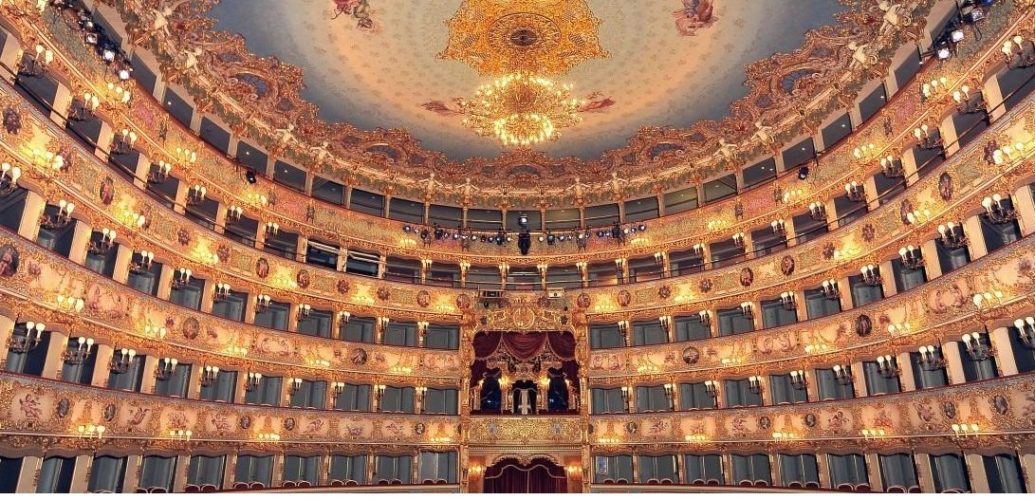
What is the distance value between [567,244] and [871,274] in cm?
1378

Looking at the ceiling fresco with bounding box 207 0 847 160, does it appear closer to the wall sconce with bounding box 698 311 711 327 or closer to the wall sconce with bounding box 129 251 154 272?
the wall sconce with bounding box 129 251 154 272

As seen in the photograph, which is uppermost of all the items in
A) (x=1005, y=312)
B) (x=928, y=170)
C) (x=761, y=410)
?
(x=928, y=170)

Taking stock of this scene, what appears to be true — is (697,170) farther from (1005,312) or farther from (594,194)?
(1005,312)

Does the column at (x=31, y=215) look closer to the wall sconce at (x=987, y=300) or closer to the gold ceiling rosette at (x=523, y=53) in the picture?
the gold ceiling rosette at (x=523, y=53)

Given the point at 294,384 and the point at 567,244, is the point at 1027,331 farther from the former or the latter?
the point at 294,384

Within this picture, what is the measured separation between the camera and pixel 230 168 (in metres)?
23.5

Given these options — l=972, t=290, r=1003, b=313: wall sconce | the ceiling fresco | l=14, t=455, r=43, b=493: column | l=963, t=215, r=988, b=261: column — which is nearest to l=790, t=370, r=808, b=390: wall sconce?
l=972, t=290, r=1003, b=313: wall sconce

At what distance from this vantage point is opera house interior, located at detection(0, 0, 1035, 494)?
15.4 metres

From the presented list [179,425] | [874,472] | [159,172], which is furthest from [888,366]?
[159,172]

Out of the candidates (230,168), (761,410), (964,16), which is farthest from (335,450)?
(964,16)

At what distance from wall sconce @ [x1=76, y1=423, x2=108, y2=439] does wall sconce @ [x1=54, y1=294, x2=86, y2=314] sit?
2964 millimetres

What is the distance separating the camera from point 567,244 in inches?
1200

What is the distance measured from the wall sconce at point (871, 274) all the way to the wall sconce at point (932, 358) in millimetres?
2884

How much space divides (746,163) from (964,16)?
1252cm
